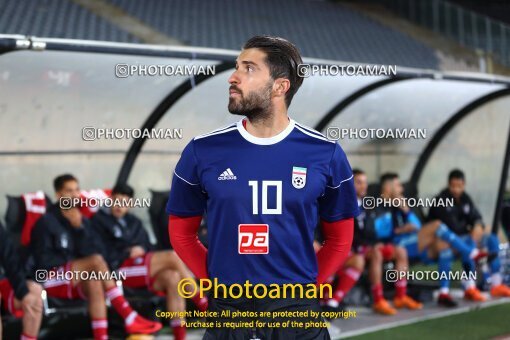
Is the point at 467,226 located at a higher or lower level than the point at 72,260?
higher

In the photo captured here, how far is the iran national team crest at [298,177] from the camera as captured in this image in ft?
7.53

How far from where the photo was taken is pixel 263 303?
2.29 metres

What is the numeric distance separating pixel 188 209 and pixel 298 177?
0.36m

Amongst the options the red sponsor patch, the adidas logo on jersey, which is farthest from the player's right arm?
the red sponsor patch

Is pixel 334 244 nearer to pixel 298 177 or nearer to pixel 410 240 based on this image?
pixel 298 177

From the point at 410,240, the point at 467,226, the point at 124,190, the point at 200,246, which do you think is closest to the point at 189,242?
the point at 200,246

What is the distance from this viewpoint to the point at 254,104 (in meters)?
2.29

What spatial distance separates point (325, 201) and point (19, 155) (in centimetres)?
418

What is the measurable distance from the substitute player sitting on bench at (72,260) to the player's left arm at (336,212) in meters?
2.87

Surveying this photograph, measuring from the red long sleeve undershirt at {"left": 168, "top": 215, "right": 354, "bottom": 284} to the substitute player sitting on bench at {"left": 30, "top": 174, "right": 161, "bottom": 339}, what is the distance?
2.73 metres

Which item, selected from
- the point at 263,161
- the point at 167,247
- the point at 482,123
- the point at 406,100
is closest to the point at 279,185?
the point at 263,161

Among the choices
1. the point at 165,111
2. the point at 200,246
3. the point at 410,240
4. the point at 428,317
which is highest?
the point at 165,111

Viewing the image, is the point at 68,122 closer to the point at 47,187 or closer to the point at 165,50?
the point at 47,187

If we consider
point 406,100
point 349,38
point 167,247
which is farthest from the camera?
point 349,38
